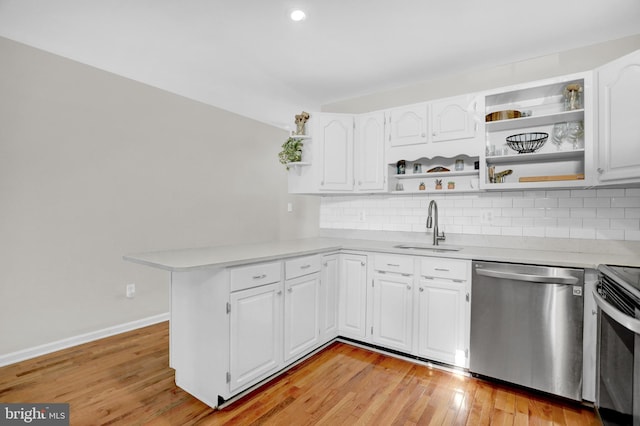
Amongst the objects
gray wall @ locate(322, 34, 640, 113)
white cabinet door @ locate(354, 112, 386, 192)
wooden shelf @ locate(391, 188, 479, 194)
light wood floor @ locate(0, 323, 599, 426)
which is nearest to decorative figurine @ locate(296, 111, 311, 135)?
white cabinet door @ locate(354, 112, 386, 192)

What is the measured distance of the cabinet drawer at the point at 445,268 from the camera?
2.41m

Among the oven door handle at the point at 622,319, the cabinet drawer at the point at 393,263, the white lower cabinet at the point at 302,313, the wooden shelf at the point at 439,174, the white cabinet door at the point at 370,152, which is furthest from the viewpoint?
the white cabinet door at the point at 370,152

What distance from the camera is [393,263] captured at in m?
2.70

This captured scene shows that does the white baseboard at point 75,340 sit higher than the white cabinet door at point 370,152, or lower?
lower

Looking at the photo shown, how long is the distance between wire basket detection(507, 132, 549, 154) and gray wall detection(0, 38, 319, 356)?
10.4 ft

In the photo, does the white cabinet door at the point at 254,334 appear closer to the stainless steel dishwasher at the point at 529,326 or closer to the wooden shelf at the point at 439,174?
the stainless steel dishwasher at the point at 529,326

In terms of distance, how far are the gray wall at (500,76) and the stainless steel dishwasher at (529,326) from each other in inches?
69.1

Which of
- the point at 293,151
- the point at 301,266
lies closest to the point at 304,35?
the point at 293,151

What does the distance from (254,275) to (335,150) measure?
168 cm

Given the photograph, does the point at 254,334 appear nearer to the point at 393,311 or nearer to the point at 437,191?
the point at 393,311

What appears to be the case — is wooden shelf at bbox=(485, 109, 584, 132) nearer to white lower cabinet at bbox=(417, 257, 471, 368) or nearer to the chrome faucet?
the chrome faucet

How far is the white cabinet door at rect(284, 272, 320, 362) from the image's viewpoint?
7.84ft
